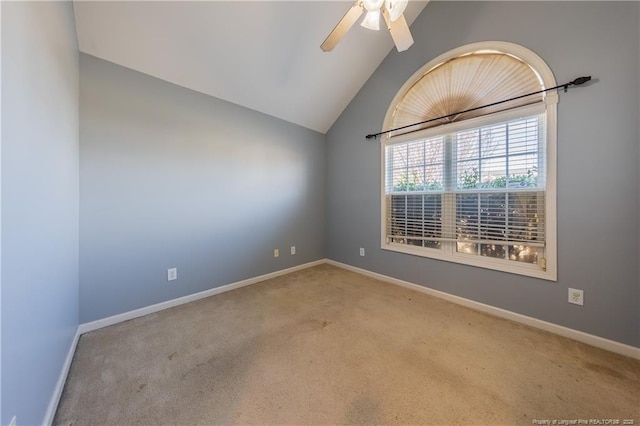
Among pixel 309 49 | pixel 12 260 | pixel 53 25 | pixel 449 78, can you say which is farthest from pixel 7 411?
pixel 449 78

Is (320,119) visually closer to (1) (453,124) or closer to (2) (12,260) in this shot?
(1) (453,124)

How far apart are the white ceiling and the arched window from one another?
2.85 feet

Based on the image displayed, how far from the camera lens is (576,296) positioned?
179 cm

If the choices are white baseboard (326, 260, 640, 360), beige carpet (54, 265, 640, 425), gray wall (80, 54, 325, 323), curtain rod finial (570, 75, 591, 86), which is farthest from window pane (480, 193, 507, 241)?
gray wall (80, 54, 325, 323)

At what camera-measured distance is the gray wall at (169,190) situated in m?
1.90

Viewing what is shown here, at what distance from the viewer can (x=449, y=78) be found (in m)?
2.46

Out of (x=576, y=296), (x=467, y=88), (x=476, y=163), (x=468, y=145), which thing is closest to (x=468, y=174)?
(x=476, y=163)

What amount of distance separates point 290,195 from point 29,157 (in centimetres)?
255

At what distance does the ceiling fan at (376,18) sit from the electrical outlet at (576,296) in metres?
2.39

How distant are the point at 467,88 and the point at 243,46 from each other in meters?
2.34

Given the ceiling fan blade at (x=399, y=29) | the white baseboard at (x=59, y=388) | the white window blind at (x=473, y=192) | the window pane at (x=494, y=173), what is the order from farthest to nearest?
the window pane at (x=494, y=173)
the white window blind at (x=473, y=192)
the ceiling fan blade at (x=399, y=29)
the white baseboard at (x=59, y=388)

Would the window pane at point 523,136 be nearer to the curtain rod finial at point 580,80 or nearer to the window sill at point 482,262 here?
the curtain rod finial at point 580,80

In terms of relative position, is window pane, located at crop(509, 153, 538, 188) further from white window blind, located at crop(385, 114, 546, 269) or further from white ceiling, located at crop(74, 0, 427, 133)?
white ceiling, located at crop(74, 0, 427, 133)

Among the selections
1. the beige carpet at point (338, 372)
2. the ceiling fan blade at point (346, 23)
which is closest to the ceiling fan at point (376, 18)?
the ceiling fan blade at point (346, 23)
